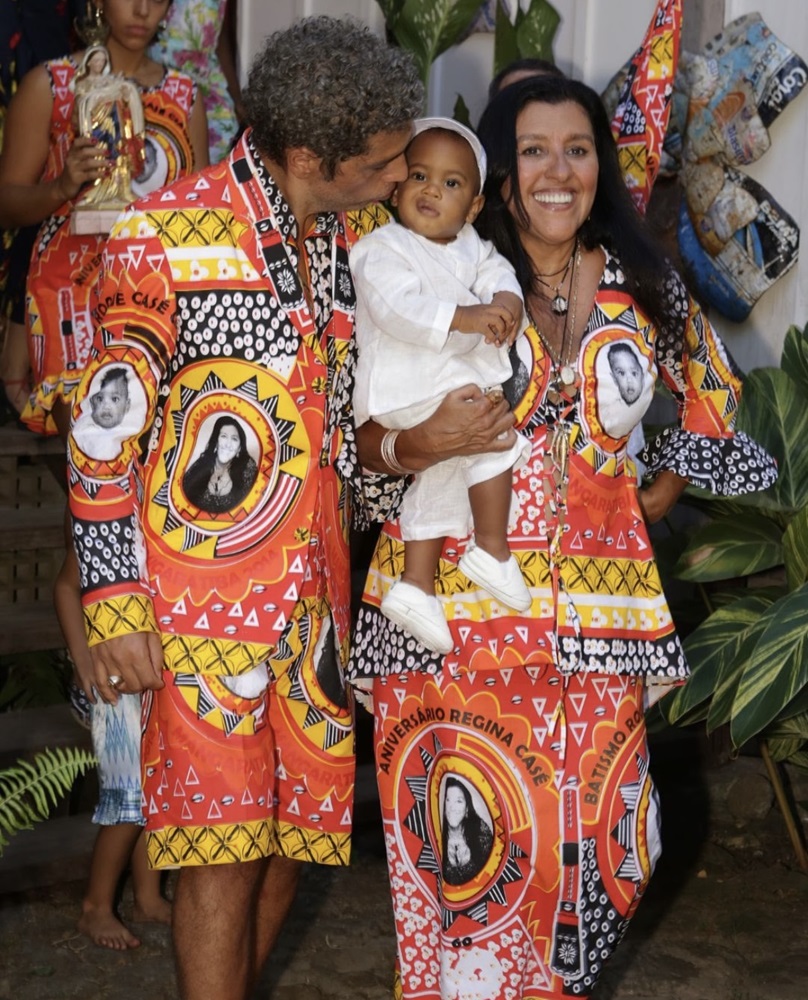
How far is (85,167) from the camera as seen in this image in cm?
395

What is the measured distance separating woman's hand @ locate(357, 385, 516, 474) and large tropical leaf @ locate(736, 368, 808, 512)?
1820 millimetres

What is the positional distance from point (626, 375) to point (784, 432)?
1643mm

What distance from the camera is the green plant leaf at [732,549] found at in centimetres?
451

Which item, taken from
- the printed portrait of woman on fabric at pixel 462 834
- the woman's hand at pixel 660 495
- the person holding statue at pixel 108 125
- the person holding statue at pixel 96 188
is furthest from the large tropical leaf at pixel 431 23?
the printed portrait of woman on fabric at pixel 462 834

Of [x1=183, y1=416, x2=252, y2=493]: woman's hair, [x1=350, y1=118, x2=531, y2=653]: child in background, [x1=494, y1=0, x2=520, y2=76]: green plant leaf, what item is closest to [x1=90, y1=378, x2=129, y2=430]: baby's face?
[x1=183, y1=416, x2=252, y2=493]: woman's hair

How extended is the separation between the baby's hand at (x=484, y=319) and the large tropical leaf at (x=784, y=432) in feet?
6.25

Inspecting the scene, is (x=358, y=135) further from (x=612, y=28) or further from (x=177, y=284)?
(x=612, y=28)

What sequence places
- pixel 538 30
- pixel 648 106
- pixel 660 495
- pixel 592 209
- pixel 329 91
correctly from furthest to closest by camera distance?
1. pixel 538 30
2. pixel 648 106
3. pixel 660 495
4. pixel 592 209
5. pixel 329 91

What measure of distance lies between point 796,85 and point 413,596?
257cm

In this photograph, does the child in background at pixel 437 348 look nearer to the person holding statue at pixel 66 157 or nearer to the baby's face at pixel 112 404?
the baby's face at pixel 112 404

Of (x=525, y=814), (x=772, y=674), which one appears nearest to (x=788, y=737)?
(x=772, y=674)

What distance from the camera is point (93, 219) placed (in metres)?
4.05

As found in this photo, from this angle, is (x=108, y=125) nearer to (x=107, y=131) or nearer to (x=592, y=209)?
(x=107, y=131)

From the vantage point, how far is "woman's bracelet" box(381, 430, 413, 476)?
Answer: 2.94 meters
